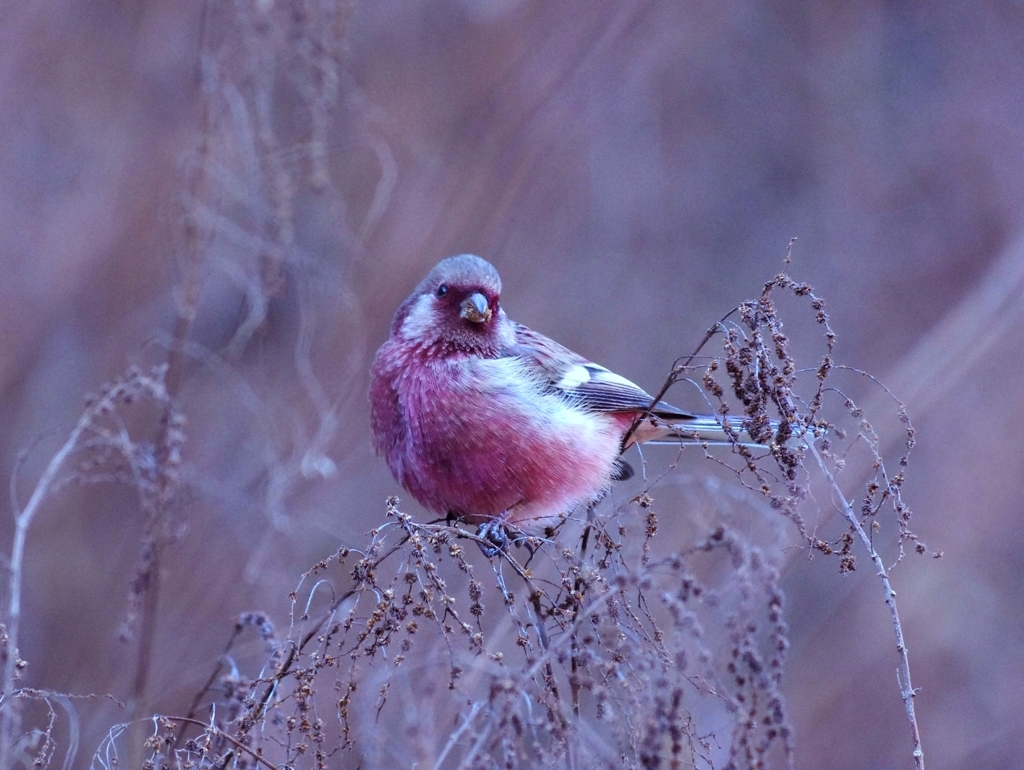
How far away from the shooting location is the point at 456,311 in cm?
415

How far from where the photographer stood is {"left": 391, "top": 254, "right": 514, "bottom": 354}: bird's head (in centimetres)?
409

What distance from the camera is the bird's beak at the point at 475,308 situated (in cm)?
407

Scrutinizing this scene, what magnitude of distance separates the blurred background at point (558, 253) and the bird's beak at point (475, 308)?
55 centimetres

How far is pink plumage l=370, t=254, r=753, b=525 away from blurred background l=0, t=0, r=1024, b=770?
460 mm

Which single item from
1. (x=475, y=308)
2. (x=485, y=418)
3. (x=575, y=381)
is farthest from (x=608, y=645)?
(x=575, y=381)

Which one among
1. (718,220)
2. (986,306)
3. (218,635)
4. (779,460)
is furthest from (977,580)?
(779,460)

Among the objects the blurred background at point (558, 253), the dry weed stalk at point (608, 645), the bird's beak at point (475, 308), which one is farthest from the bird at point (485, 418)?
the dry weed stalk at point (608, 645)

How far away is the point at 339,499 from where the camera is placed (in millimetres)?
6535

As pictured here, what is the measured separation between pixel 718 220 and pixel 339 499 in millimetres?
3422

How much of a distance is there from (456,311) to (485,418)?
471mm

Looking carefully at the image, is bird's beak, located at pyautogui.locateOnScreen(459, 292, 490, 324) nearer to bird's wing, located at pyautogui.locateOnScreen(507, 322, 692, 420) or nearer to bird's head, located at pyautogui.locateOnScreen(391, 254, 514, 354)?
bird's head, located at pyautogui.locateOnScreen(391, 254, 514, 354)

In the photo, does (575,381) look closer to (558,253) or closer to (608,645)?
(608,645)

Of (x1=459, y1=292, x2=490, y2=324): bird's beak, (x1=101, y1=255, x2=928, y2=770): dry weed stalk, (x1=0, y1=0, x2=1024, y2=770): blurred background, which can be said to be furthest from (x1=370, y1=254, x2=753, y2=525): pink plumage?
(x1=101, y1=255, x2=928, y2=770): dry weed stalk

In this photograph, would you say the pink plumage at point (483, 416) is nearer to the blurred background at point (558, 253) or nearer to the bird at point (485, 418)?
the bird at point (485, 418)
